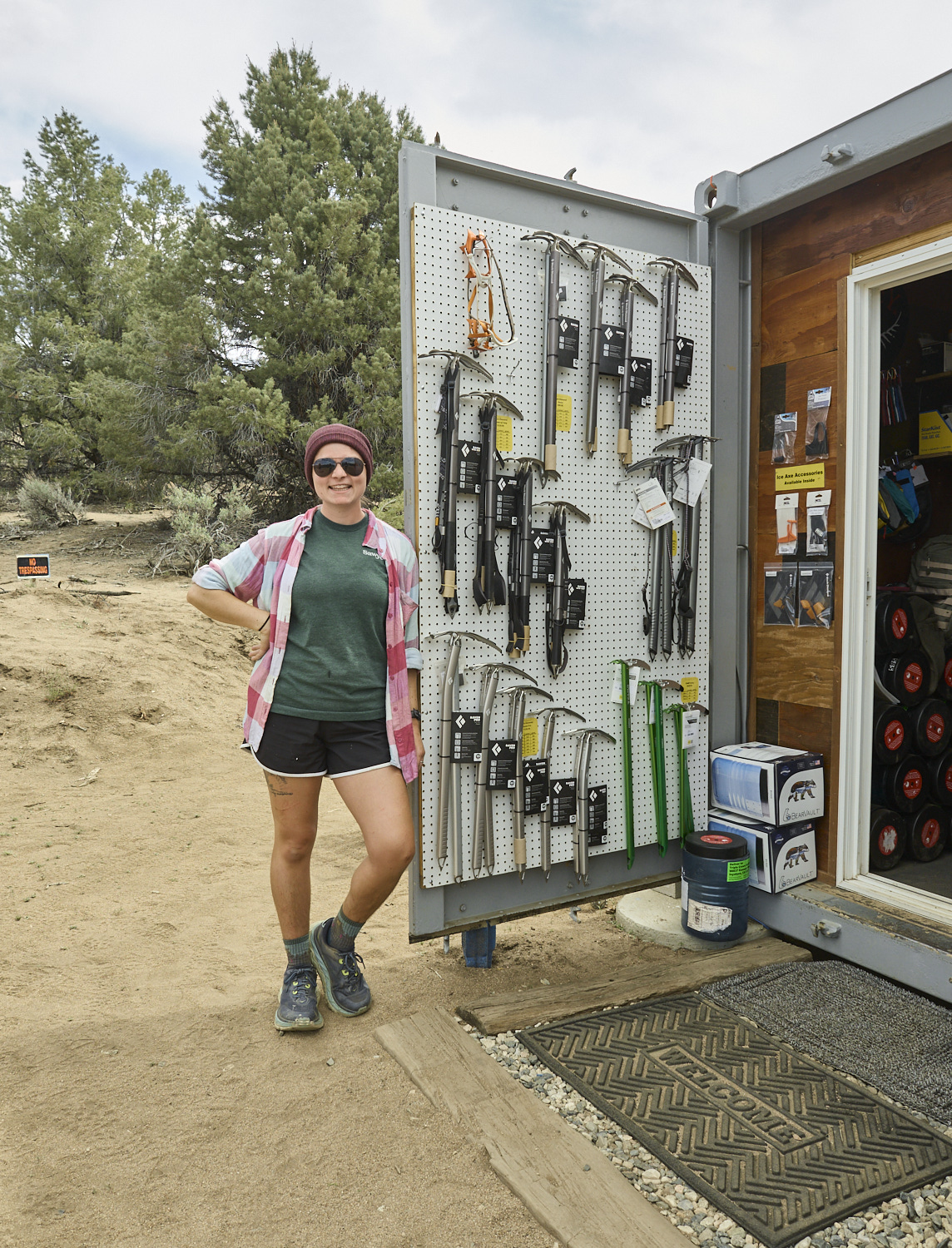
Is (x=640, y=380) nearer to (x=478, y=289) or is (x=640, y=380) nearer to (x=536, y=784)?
(x=478, y=289)

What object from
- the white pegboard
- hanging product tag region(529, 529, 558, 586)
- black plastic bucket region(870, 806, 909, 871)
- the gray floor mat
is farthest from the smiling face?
black plastic bucket region(870, 806, 909, 871)

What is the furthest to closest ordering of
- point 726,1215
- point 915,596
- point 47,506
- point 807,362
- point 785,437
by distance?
point 47,506
point 915,596
point 785,437
point 807,362
point 726,1215

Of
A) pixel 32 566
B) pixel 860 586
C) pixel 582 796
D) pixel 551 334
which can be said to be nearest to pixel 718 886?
pixel 582 796

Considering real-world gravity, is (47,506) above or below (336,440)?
above

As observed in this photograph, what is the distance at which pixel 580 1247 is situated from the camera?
1.94 m

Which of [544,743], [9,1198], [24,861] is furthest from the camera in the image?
[24,861]

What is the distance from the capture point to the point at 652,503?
3.50 metres

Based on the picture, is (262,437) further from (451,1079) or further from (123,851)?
(451,1079)

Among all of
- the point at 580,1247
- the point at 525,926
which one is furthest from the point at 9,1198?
the point at 525,926

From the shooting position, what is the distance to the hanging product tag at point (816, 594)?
3.47m

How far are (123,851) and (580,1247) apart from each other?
147 inches

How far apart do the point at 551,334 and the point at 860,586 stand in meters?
1.58

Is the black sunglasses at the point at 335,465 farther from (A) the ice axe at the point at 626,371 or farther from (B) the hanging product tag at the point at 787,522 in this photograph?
(B) the hanging product tag at the point at 787,522

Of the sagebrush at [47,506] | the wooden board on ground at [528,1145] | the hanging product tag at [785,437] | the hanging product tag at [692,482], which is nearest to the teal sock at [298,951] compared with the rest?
the wooden board on ground at [528,1145]
